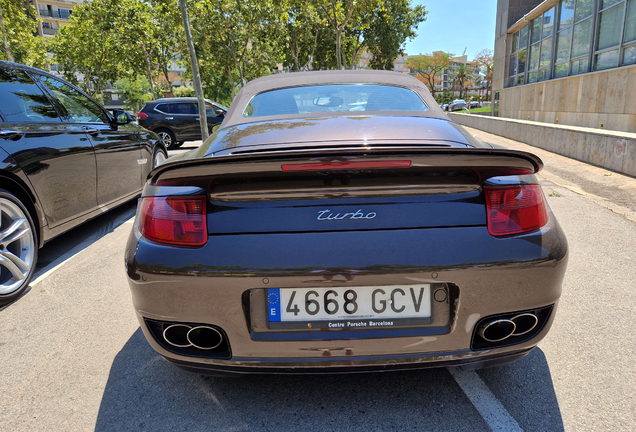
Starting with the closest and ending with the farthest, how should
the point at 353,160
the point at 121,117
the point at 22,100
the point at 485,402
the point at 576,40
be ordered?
1. the point at 353,160
2. the point at 485,402
3. the point at 22,100
4. the point at 121,117
5. the point at 576,40

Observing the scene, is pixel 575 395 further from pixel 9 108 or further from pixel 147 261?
pixel 9 108

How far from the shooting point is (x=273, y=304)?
1.76 meters

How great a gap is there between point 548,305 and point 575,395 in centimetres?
57

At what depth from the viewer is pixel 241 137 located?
7.27 ft

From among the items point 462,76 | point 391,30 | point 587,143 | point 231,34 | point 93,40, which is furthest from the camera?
point 462,76

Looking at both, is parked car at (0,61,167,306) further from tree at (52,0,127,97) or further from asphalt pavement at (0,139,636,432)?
tree at (52,0,127,97)

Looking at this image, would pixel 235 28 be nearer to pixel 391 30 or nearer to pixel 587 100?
pixel 391 30

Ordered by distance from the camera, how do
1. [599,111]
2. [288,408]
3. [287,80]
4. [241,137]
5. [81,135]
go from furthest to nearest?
1. [599,111]
2. [81,135]
3. [287,80]
4. [241,137]
5. [288,408]

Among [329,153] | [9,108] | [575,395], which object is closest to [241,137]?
[329,153]

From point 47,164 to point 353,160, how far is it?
3150 mm

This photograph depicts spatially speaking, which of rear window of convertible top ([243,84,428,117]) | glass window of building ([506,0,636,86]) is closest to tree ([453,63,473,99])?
glass window of building ([506,0,636,86])

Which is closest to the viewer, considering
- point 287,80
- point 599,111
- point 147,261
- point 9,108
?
point 147,261

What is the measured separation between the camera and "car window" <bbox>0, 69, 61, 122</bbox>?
376cm

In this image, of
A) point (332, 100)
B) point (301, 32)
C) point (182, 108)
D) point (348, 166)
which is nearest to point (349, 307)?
point (348, 166)
